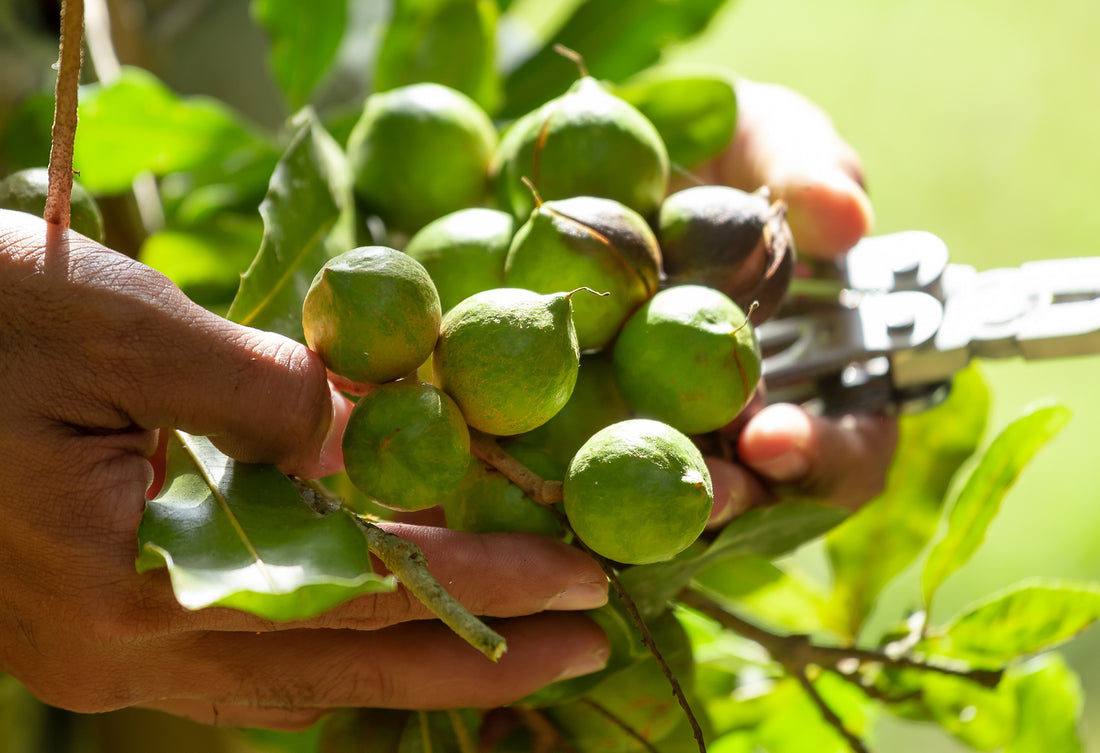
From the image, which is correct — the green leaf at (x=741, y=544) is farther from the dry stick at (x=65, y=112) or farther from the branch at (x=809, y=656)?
the dry stick at (x=65, y=112)

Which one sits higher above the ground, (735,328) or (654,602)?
(735,328)

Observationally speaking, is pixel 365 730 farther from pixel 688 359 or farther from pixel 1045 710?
pixel 1045 710

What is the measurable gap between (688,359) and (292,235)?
1.16ft

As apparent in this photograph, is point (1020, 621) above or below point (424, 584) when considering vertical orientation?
below

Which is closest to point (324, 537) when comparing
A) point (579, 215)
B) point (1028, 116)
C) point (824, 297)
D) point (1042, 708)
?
point (579, 215)

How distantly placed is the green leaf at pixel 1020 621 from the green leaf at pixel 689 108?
580mm

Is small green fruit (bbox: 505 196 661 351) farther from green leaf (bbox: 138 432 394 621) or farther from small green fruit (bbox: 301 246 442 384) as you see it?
green leaf (bbox: 138 432 394 621)

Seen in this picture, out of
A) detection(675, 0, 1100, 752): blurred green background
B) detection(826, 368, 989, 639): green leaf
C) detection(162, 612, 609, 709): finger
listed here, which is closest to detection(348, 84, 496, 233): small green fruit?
detection(162, 612, 609, 709): finger

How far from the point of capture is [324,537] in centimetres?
55

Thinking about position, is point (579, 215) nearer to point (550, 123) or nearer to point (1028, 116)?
point (550, 123)

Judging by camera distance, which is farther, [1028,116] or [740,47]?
[740,47]

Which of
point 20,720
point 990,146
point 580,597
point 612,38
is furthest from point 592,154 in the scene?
point 990,146

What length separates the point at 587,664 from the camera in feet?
2.45

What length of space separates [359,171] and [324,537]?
50cm
